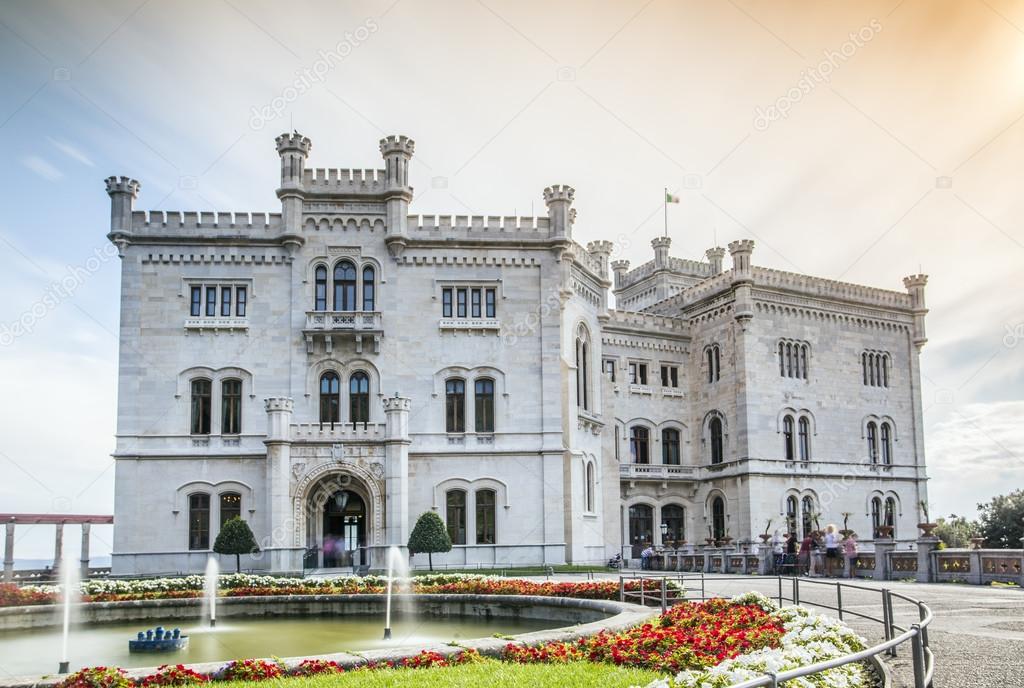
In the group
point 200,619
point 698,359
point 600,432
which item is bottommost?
point 200,619

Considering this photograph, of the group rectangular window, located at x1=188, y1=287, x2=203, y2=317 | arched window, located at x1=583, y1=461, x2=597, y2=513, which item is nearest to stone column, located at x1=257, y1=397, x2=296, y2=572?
rectangular window, located at x1=188, y1=287, x2=203, y2=317

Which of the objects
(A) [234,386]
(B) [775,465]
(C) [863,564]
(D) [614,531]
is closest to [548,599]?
(C) [863,564]

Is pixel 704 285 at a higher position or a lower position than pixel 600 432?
higher

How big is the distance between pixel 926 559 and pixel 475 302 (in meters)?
19.5

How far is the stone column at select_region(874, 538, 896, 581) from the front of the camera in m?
31.1

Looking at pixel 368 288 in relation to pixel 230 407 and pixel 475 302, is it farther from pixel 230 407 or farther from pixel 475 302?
pixel 230 407

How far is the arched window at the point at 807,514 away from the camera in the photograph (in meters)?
47.9

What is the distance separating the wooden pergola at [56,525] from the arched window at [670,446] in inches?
1059

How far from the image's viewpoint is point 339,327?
38125 mm

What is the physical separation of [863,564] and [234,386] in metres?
24.2

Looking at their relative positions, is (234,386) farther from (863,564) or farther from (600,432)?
(863,564)

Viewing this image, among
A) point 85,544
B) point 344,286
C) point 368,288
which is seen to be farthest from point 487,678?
point 85,544

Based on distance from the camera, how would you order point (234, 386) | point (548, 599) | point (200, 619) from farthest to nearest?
1. point (234, 386)
2. point (200, 619)
3. point (548, 599)

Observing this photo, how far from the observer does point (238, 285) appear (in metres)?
38.8
